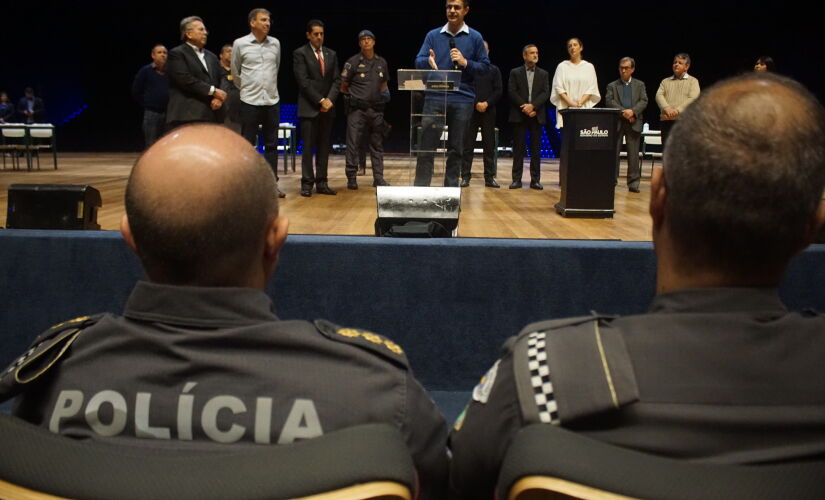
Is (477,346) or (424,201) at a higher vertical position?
(424,201)

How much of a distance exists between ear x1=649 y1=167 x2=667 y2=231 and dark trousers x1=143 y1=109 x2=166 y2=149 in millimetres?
6511

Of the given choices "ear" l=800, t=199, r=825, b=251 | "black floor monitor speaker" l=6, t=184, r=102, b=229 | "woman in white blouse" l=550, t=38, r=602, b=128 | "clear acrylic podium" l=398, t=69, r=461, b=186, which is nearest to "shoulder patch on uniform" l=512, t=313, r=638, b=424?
"ear" l=800, t=199, r=825, b=251

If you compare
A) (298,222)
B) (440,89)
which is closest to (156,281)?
(298,222)

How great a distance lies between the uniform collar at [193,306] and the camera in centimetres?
87

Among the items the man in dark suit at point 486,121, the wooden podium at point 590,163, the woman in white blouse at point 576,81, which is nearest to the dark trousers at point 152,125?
the man in dark suit at point 486,121

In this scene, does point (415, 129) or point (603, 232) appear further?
point (415, 129)

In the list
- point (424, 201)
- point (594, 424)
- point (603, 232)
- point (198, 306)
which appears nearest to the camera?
point (594, 424)

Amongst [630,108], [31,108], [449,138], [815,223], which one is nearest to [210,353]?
[815,223]

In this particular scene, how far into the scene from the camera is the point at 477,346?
6.75 feet

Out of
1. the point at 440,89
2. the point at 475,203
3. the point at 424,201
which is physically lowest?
the point at 475,203

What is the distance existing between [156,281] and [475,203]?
5.04m

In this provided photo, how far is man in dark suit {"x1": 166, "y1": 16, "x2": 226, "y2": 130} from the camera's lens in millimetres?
5223

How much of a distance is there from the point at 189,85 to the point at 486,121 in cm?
316

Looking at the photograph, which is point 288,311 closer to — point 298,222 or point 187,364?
point 187,364
